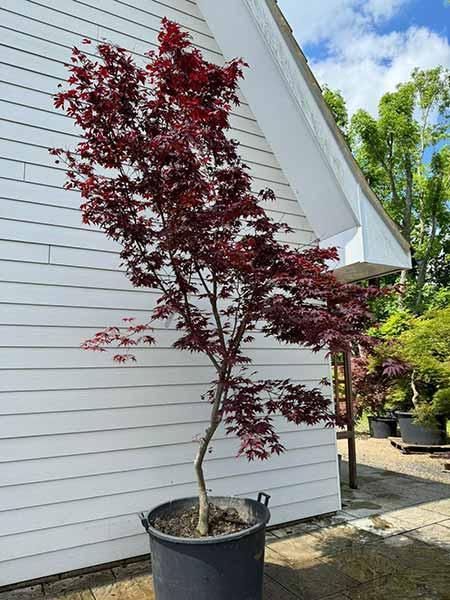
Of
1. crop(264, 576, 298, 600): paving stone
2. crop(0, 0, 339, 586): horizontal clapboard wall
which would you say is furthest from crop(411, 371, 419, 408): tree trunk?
crop(264, 576, 298, 600): paving stone

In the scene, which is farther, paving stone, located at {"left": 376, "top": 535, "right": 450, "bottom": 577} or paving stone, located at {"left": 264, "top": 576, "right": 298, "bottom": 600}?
paving stone, located at {"left": 376, "top": 535, "right": 450, "bottom": 577}

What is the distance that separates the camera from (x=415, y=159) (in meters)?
13.8

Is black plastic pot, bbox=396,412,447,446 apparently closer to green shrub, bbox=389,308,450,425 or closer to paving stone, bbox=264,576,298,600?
green shrub, bbox=389,308,450,425

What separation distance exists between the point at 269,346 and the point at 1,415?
207 centimetres

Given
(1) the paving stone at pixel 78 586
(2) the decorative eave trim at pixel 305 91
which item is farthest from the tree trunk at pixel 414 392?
(1) the paving stone at pixel 78 586

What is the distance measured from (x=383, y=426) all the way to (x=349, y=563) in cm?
542

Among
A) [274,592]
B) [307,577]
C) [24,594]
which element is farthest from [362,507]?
[24,594]

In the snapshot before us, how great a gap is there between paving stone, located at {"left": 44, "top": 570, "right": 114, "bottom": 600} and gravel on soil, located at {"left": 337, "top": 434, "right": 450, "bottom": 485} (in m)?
3.94

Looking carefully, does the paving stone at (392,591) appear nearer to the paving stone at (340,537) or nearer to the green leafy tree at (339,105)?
the paving stone at (340,537)

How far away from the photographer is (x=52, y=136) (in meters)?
2.96

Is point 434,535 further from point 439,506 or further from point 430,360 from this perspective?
point 430,360

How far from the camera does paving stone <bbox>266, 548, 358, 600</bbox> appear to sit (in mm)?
2480

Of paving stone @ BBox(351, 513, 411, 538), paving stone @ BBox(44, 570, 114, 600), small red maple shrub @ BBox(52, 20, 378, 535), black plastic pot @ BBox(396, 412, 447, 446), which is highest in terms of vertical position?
small red maple shrub @ BBox(52, 20, 378, 535)

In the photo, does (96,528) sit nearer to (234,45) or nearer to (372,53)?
(234,45)
